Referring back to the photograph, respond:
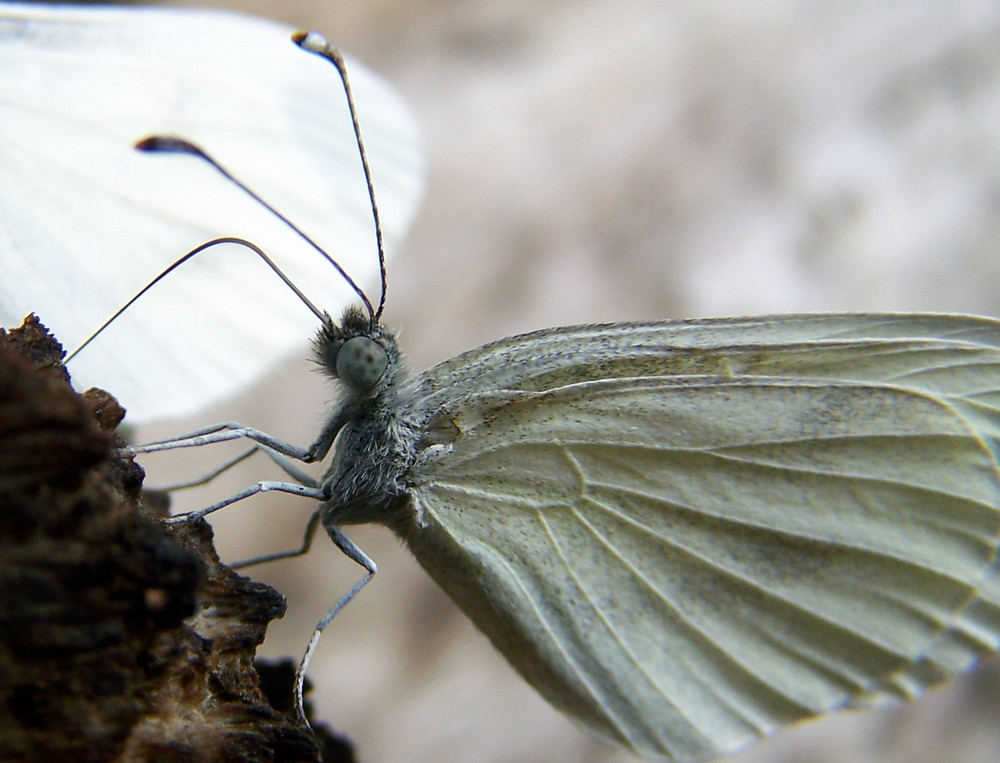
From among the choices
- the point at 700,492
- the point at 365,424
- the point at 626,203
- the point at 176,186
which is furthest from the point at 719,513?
the point at 626,203

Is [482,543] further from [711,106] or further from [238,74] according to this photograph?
[711,106]

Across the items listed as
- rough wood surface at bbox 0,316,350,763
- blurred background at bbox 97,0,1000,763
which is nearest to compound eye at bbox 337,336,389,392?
Answer: rough wood surface at bbox 0,316,350,763

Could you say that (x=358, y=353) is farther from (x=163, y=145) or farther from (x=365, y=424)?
(x=163, y=145)

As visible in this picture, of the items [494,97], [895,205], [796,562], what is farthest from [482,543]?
[494,97]

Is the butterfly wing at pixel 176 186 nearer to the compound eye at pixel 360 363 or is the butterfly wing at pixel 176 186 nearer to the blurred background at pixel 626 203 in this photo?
the compound eye at pixel 360 363

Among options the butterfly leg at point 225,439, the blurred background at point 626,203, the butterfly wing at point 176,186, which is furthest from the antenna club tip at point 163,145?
the blurred background at point 626,203
